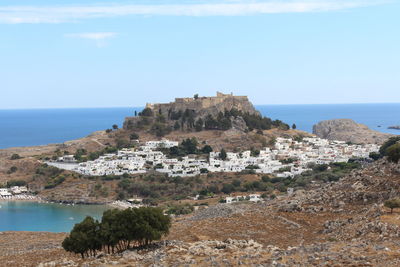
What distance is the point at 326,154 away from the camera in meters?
65.0

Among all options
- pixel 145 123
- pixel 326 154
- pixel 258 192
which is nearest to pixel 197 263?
pixel 258 192

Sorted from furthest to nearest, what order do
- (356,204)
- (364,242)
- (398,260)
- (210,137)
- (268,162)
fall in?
(210,137)
(268,162)
(356,204)
(364,242)
(398,260)

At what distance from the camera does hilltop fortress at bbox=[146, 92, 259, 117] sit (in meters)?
77.2

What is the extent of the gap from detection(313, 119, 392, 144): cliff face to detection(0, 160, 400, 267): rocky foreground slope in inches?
2693

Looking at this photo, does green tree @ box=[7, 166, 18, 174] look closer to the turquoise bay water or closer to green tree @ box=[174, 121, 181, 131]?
the turquoise bay water

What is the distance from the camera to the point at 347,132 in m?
99.6

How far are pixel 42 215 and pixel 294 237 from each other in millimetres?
34191

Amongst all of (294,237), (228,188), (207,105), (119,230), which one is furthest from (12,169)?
(294,237)

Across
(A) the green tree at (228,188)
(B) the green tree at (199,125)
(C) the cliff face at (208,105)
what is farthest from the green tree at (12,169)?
(A) the green tree at (228,188)

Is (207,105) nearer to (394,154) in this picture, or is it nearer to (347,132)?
(347,132)

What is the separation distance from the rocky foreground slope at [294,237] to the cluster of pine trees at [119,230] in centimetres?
57

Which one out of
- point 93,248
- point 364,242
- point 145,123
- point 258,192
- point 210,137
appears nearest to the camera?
point 364,242

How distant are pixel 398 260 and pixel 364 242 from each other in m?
3.37

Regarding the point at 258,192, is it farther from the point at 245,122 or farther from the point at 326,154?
the point at 245,122
